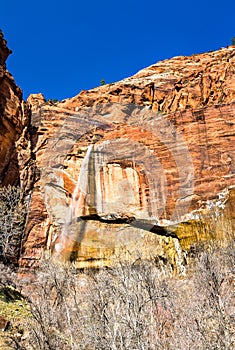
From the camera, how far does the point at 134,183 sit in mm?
33562

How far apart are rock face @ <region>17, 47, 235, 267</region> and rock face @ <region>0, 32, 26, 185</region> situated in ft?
4.21

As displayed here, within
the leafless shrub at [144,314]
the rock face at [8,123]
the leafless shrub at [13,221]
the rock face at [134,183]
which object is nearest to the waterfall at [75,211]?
the rock face at [134,183]

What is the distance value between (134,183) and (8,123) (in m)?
13.3

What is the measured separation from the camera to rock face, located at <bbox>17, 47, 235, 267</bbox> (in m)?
30.3

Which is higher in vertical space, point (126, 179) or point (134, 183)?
point (126, 179)

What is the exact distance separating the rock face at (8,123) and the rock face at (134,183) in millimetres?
1283

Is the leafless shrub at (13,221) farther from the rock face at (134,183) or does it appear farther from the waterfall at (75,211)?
the waterfall at (75,211)

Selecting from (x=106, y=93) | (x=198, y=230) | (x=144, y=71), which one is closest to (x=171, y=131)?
(x=198, y=230)

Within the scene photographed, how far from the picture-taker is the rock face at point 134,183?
30.3m

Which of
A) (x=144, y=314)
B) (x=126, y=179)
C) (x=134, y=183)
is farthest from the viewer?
(x=126, y=179)

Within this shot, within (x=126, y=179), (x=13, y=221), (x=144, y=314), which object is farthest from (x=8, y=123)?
(x=144, y=314)

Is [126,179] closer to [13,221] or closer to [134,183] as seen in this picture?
[134,183]

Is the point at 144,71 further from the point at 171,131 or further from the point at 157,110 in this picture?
the point at 171,131

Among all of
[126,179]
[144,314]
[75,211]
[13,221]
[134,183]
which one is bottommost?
[144,314]
